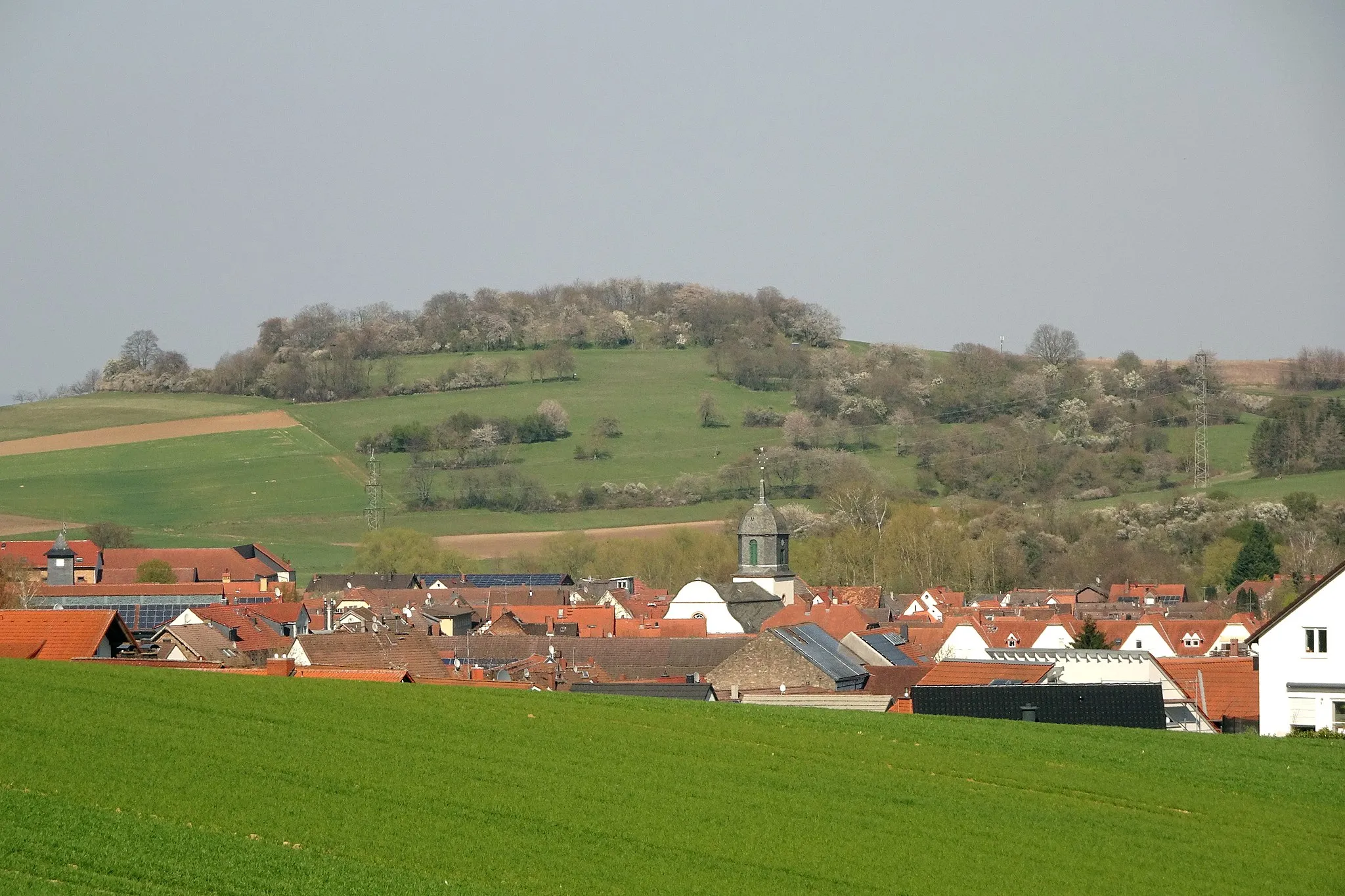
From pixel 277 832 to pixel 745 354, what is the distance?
478ft

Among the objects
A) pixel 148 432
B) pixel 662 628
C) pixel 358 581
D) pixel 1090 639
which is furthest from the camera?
pixel 148 432

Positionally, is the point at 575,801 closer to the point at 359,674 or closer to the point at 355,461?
the point at 359,674

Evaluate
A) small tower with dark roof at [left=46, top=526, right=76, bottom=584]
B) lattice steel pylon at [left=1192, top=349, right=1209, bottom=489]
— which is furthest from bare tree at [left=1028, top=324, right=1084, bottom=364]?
small tower with dark roof at [left=46, top=526, right=76, bottom=584]

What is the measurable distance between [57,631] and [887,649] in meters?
33.5

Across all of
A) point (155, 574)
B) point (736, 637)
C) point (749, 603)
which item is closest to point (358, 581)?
point (155, 574)

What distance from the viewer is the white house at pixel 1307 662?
32.4m

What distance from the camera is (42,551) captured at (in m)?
95.6

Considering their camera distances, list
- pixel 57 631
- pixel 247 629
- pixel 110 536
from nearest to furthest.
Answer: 1. pixel 57 631
2. pixel 247 629
3. pixel 110 536

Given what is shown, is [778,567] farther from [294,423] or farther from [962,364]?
[962,364]

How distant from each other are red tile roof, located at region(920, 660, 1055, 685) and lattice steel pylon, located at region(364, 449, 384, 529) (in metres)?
77.8

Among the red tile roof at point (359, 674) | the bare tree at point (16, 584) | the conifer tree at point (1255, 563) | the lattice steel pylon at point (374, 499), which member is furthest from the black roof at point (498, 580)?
the red tile roof at point (359, 674)

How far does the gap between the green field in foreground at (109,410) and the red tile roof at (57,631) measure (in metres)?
103

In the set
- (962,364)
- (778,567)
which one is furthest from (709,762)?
(962,364)

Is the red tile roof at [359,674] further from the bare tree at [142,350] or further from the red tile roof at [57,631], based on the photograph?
the bare tree at [142,350]
